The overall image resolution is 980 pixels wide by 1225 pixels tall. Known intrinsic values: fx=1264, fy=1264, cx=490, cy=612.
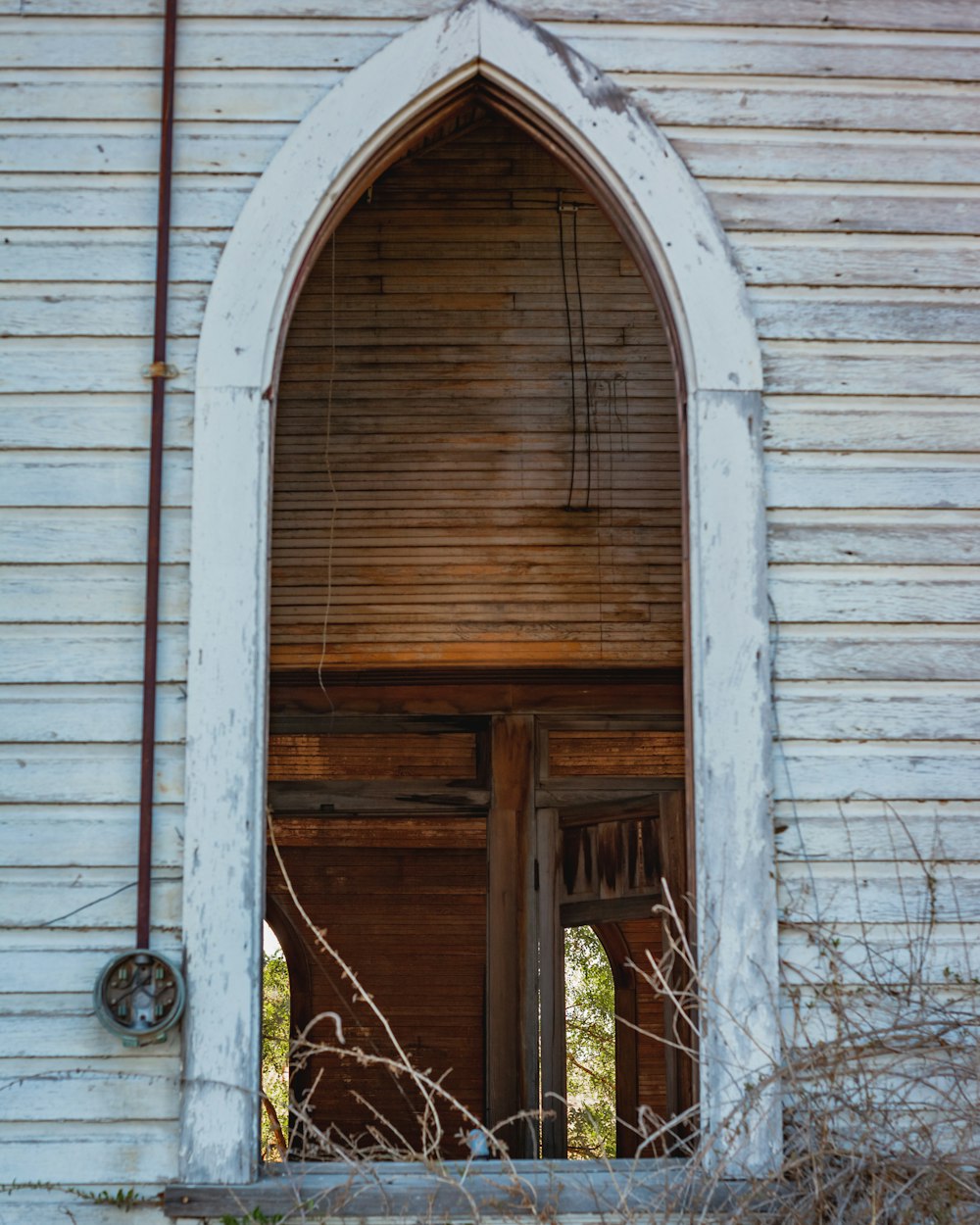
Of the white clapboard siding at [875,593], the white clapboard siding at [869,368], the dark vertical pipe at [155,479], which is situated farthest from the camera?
the white clapboard siding at [869,368]

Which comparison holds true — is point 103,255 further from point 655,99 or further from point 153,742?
point 655,99

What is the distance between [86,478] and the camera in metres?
3.70

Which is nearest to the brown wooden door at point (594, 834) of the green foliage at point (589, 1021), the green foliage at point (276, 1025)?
the green foliage at point (276, 1025)

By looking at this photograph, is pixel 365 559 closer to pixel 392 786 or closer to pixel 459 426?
pixel 459 426

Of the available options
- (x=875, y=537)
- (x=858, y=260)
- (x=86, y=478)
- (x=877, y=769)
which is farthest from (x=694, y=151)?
(x=86, y=478)

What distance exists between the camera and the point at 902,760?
365 cm

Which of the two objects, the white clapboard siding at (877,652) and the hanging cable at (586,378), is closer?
the white clapboard siding at (877,652)

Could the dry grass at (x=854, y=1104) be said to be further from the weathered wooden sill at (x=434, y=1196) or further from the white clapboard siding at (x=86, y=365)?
the white clapboard siding at (x=86, y=365)

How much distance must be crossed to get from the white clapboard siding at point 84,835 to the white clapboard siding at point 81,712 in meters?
0.20

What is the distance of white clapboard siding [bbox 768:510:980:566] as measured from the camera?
3.73m

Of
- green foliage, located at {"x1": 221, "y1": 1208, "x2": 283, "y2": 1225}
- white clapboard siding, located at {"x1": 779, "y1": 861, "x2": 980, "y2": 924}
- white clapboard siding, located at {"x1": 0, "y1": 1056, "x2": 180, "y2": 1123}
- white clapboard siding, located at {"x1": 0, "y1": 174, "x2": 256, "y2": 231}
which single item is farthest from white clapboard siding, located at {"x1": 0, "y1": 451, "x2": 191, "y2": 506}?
white clapboard siding, located at {"x1": 779, "y1": 861, "x2": 980, "y2": 924}

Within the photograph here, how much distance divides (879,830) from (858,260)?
1719 millimetres

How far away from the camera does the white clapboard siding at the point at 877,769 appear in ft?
11.8

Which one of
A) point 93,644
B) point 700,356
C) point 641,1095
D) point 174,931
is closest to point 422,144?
point 700,356
